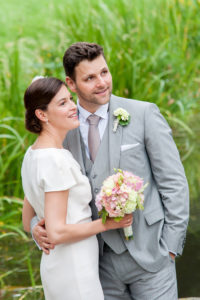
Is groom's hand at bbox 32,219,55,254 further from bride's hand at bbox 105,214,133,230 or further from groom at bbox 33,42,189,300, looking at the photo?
bride's hand at bbox 105,214,133,230

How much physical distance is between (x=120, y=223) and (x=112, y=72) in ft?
12.3

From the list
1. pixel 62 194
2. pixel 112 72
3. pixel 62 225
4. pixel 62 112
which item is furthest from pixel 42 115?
pixel 112 72

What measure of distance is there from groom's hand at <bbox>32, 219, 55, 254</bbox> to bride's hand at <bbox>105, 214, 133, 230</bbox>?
30 centimetres

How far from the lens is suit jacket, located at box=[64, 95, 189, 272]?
8.62ft

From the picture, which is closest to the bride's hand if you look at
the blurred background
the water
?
the blurred background

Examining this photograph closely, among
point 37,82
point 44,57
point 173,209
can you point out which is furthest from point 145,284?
point 44,57

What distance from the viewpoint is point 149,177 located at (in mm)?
2711

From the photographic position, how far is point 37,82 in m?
2.55

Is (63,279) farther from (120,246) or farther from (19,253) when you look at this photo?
(19,253)

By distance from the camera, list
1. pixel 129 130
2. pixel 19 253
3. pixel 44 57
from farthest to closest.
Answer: pixel 44 57 → pixel 19 253 → pixel 129 130

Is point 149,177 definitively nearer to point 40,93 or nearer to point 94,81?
point 94,81

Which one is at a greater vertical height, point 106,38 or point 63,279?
point 106,38

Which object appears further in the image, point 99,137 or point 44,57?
point 44,57

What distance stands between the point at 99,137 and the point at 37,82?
44 cm
